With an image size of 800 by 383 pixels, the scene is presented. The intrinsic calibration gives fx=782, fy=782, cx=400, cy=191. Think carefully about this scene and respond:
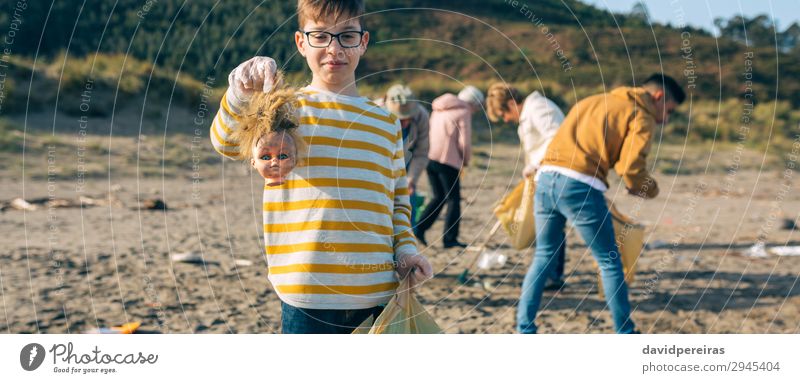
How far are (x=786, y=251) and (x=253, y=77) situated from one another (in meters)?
7.87

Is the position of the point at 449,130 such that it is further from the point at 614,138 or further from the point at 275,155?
the point at 275,155

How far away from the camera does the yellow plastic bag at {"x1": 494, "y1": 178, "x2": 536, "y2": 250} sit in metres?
5.95

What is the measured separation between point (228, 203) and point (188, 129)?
6407mm

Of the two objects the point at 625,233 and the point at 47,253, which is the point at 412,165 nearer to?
the point at 625,233

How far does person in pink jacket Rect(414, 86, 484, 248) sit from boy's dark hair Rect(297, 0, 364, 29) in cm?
475

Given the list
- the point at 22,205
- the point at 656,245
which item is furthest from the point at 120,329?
the point at 656,245

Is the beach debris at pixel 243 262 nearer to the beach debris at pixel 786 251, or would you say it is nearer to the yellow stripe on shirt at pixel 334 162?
the yellow stripe on shirt at pixel 334 162

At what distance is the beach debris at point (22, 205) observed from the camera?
9.50 meters

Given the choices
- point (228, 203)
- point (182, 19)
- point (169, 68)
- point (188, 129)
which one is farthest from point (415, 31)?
point (228, 203)

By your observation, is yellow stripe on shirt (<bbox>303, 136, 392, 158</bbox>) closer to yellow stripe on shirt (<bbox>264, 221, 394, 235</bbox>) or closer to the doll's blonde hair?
the doll's blonde hair

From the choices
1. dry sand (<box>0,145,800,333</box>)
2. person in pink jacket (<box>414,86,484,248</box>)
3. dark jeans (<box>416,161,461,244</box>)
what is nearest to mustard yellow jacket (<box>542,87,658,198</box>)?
dry sand (<box>0,145,800,333</box>)

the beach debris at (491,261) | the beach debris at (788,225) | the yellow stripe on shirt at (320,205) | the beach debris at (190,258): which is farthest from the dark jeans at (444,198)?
the yellow stripe on shirt at (320,205)

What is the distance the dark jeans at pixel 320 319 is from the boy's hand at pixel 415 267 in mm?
170
